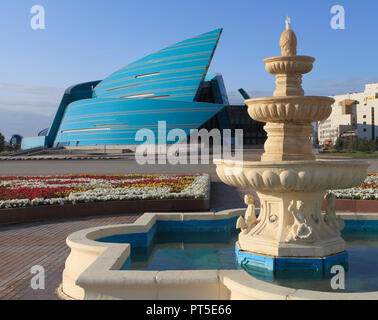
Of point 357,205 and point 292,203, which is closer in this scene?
point 292,203

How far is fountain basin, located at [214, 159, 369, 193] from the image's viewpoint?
630cm

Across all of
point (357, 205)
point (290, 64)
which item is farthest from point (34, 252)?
point (357, 205)

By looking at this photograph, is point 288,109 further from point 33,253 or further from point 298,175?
point 33,253

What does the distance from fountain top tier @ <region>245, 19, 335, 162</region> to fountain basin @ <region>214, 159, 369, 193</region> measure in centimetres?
77

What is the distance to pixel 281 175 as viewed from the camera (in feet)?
20.9

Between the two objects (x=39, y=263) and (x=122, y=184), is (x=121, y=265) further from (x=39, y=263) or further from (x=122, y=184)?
(x=122, y=184)

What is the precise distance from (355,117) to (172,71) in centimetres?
6194

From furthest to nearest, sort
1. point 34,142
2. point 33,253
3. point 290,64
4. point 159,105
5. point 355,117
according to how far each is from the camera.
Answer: point 355,117 → point 34,142 → point 159,105 → point 33,253 → point 290,64

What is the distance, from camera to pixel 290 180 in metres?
6.34

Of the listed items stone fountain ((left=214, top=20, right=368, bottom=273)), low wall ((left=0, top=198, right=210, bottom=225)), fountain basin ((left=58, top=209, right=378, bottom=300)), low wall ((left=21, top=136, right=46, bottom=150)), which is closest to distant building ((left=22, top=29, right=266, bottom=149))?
low wall ((left=21, top=136, right=46, bottom=150))

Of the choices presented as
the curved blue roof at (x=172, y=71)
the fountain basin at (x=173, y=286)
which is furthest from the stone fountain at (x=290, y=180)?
the curved blue roof at (x=172, y=71)

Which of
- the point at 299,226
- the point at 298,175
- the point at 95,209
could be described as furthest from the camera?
the point at 95,209

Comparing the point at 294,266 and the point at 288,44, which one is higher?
the point at 288,44

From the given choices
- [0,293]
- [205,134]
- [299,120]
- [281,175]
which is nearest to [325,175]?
[281,175]
